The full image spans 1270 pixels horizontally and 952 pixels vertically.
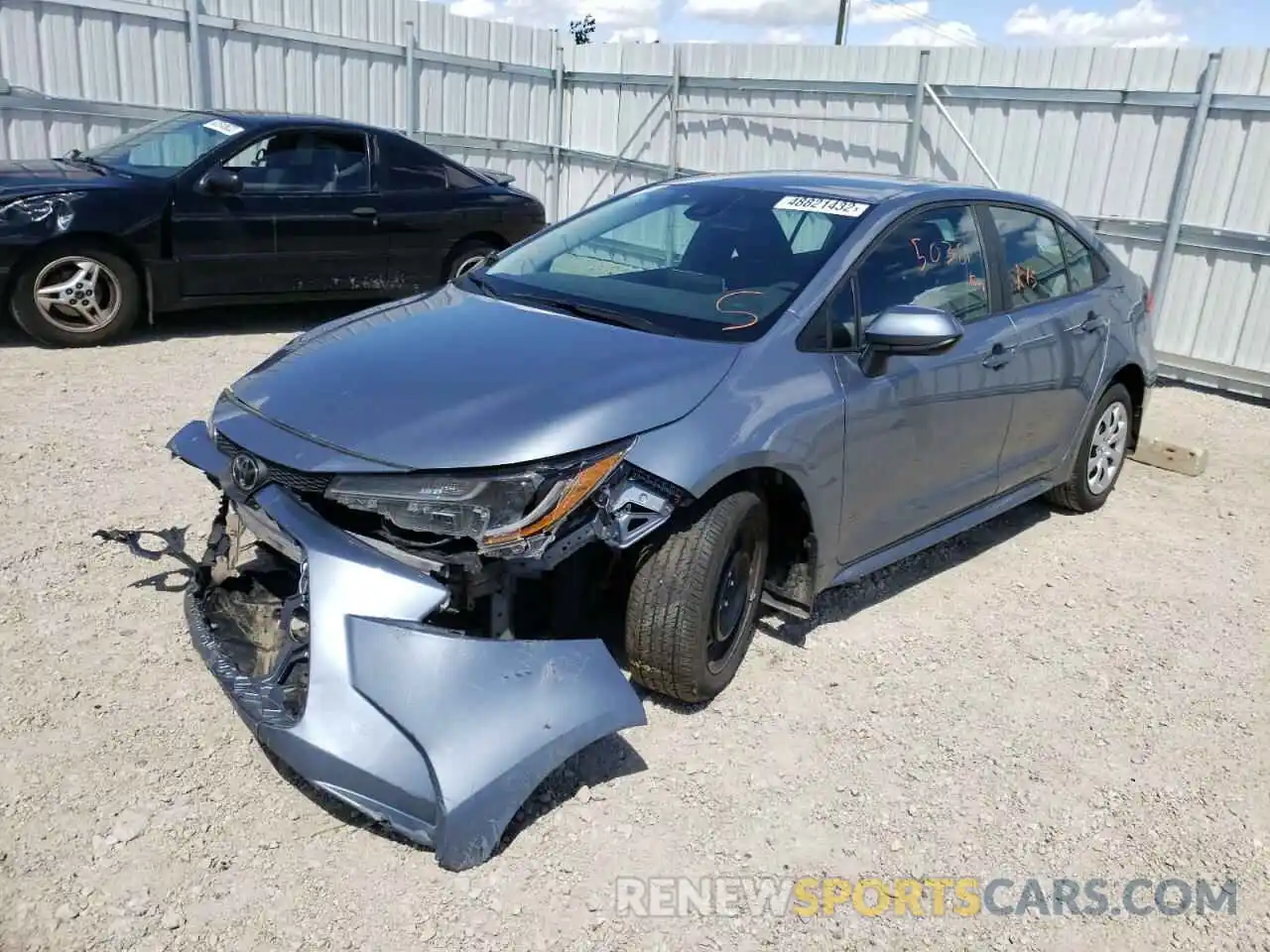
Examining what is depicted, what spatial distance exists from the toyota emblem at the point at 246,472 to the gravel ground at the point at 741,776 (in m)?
0.73

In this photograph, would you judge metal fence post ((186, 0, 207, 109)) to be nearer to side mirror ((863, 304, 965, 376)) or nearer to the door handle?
the door handle

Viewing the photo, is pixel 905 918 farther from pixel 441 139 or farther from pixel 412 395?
pixel 441 139

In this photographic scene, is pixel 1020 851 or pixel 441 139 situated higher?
pixel 441 139

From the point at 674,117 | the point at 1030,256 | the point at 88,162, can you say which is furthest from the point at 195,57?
the point at 1030,256

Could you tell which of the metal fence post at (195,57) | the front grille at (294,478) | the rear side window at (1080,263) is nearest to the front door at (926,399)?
the rear side window at (1080,263)

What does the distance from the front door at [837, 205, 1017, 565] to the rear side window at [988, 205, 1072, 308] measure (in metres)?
0.21

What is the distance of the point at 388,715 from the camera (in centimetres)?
252

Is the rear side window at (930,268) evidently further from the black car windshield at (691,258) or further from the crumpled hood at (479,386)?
the crumpled hood at (479,386)

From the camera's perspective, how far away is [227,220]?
7449mm

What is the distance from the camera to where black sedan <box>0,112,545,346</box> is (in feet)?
22.5

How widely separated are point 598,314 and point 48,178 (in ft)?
17.1

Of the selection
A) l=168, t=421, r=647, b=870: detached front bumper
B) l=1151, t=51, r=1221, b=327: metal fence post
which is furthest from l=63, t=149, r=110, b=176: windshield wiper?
l=1151, t=51, r=1221, b=327: metal fence post

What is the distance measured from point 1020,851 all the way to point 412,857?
1.65 metres

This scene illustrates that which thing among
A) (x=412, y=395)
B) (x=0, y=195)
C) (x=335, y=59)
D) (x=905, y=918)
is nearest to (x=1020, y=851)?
(x=905, y=918)
